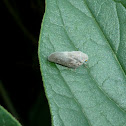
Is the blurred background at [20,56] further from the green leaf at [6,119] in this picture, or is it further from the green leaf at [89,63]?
the green leaf at [6,119]

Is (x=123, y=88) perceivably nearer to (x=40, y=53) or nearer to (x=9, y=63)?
(x=40, y=53)

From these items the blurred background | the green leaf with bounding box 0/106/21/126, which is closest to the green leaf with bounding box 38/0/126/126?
the green leaf with bounding box 0/106/21/126

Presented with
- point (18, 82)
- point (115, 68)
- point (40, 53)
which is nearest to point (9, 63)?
point (18, 82)

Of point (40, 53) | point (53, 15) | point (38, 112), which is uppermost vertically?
point (53, 15)

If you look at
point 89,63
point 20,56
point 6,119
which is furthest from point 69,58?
point 20,56

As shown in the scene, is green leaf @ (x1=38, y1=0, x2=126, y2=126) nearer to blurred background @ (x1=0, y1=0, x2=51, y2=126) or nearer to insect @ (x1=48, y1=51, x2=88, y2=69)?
insect @ (x1=48, y1=51, x2=88, y2=69)

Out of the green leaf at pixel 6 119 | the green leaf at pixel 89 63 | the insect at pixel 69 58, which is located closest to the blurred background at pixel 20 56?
the insect at pixel 69 58
